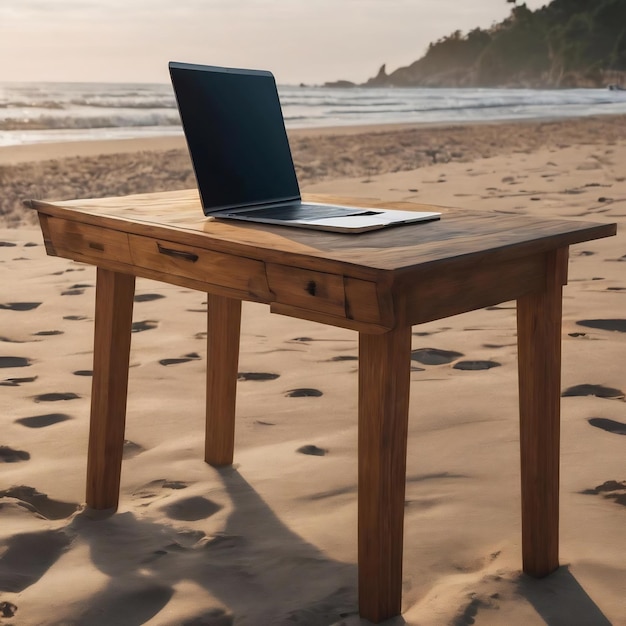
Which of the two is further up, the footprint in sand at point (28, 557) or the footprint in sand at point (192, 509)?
the footprint in sand at point (192, 509)

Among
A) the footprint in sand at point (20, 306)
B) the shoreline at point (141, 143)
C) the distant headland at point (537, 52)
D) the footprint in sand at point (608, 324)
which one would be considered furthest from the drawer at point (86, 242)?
the distant headland at point (537, 52)

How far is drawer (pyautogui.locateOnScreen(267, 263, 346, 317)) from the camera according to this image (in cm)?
141

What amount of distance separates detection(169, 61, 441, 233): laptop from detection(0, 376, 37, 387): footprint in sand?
1.19 meters

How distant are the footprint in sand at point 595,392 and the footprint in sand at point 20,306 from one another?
2.22m

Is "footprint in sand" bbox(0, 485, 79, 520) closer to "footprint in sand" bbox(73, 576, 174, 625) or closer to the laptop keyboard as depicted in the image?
"footprint in sand" bbox(73, 576, 174, 625)

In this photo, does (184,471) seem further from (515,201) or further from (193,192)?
(515,201)

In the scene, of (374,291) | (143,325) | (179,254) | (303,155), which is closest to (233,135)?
(179,254)

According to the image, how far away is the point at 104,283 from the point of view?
2.00 m

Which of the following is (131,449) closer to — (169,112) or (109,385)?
(109,385)

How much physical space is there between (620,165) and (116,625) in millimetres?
7535

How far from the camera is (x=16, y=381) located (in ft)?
9.10

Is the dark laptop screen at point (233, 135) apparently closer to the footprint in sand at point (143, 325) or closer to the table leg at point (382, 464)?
the table leg at point (382, 464)

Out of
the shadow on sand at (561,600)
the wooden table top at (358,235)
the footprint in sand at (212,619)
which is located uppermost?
Result: the wooden table top at (358,235)

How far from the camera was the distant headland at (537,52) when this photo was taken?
53469 millimetres
